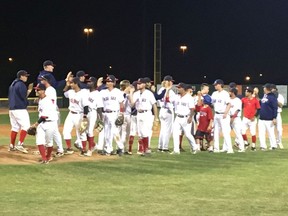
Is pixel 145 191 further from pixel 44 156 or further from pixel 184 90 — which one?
pixel 184 90

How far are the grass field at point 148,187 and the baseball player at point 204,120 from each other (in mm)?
2122

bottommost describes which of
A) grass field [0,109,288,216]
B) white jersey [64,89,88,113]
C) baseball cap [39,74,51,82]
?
grass field [0,109,288,216]

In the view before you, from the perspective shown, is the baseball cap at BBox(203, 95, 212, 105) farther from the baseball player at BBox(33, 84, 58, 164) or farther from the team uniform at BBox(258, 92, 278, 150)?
the baseball player at BBox(33, 84, 58, 164)

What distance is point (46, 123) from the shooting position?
10.4 meters

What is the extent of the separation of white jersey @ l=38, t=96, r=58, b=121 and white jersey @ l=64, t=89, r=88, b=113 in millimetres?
1364

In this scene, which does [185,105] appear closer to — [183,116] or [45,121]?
[183,116]

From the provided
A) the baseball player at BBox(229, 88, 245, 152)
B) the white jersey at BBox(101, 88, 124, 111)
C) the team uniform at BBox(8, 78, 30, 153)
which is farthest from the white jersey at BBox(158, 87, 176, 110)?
the team uniform at BBox(8, 78, 30, 153)

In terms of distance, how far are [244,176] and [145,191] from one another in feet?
7.53

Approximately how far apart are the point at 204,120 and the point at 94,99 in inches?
131

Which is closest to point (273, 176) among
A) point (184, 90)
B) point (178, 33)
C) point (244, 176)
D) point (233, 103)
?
point (244, 176)

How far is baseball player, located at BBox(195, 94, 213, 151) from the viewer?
1402 centimetres

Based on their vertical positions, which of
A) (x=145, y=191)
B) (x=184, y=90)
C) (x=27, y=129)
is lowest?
(x=145, y=191)

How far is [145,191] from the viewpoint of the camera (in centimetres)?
824

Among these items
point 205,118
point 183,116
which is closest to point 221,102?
point 205,118
